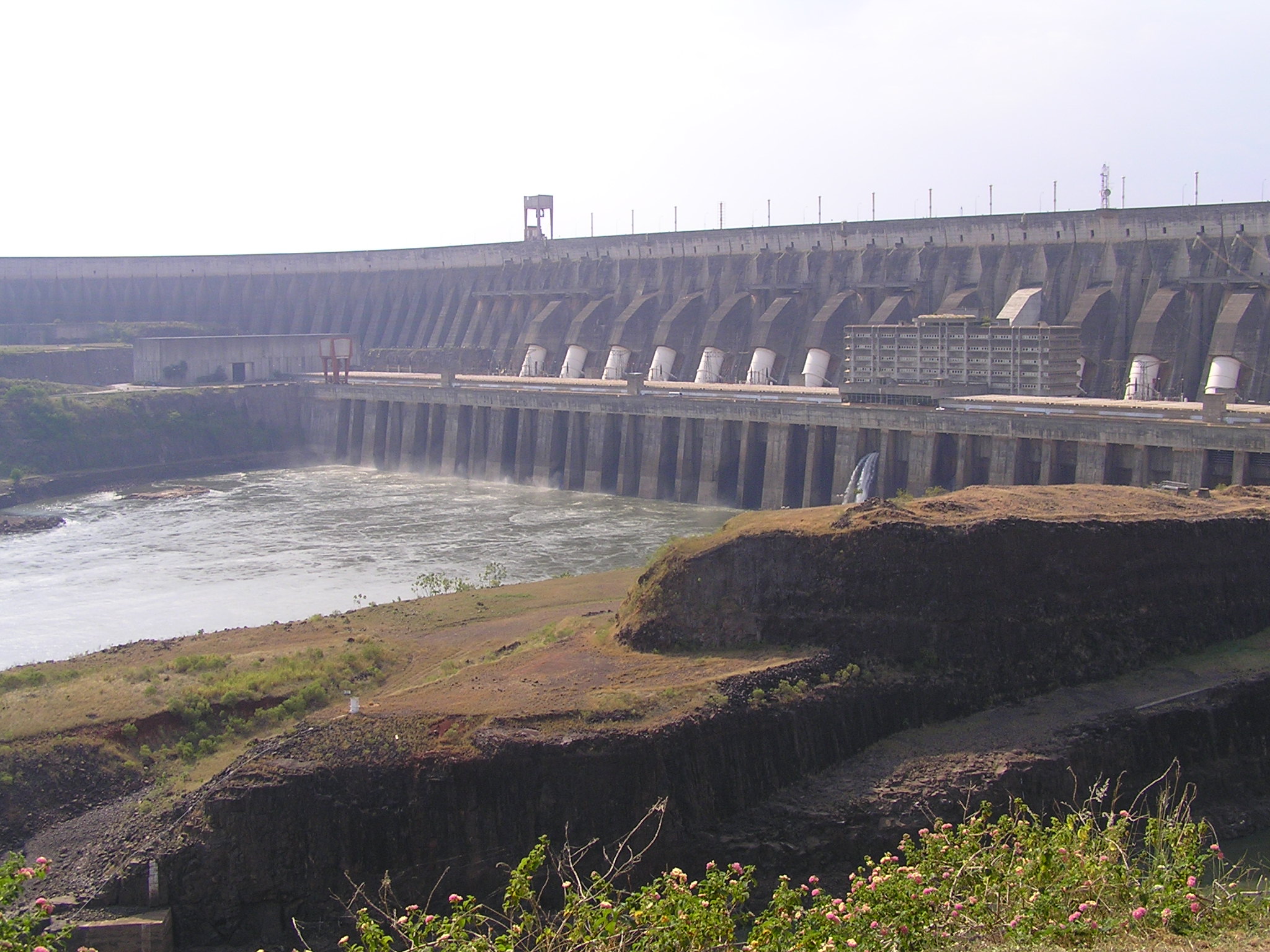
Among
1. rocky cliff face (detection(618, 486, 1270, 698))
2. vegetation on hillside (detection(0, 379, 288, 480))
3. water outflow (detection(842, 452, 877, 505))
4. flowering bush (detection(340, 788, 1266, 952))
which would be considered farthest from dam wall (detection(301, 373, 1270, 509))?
flowering bush (detection(340, 788, 1266, 952))

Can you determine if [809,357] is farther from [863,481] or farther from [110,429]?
[110,429]

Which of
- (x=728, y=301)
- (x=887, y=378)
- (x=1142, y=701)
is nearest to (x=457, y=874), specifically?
(x=1142, y=701)

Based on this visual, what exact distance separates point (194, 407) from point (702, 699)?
184ft

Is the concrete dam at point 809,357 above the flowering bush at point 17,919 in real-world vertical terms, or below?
above

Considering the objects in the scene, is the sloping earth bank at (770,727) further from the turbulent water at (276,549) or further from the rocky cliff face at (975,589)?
the turbulent water at (276,549)

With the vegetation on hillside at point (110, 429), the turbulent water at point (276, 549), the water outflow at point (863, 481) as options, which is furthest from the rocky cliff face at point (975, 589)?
the vegetation on hillside at point (110, 429)

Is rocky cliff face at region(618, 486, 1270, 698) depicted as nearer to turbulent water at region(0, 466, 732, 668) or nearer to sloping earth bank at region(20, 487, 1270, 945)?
sloping earth bank at region(20, 487, 1270, 945)

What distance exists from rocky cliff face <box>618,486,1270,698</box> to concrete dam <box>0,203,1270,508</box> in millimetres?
12708

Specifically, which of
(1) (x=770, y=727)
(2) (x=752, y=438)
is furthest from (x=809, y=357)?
(1) (x=770, y=727)

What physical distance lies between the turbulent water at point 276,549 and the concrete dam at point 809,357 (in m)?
3.26

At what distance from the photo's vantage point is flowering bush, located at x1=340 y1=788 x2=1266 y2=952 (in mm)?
12547

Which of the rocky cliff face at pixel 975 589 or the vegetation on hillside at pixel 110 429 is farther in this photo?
the vegetation on hillside at pixel 110 429

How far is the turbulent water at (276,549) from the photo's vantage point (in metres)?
37.1

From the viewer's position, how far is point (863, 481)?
150 ft
